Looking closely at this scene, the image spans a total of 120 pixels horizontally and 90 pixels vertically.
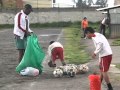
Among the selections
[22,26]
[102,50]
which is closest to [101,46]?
[102,50]

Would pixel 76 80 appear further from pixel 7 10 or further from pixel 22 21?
pixel 7 10

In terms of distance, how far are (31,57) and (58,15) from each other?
41.2m

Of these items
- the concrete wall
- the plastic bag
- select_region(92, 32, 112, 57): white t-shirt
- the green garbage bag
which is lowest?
the concrete wall

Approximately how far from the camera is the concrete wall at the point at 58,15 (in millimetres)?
52594

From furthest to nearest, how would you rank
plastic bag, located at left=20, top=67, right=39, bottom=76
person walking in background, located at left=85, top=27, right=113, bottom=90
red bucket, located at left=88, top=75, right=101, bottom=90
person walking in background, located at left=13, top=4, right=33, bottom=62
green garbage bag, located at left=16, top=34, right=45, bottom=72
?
person walking in background, located at left=13, top=4, right=33, bottom=62, green garbage bag, located at left=16, top=34, right=45, bottom=72, plastic bag, located at left=20, top=67, right=39, bottom=76, person walking in background, located at left=85, top=27, right=113, bottom=90, red bucket, located at left=88, top=75, right=101, bottom=90

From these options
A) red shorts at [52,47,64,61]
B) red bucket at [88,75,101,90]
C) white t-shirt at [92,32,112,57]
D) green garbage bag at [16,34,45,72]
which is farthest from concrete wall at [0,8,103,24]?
red bucket at [88,75,101,90]

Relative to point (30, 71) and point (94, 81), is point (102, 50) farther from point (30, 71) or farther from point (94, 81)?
point (30, 71)

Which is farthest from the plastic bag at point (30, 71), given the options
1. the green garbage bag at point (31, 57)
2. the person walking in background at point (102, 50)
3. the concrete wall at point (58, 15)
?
the concrete wall at point (58, 15)

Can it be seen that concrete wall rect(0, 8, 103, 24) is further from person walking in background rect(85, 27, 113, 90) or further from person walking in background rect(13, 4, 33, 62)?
person walking in background rect(85, 27, 113, 90)

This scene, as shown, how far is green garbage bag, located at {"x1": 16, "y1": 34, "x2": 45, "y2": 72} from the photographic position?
11938 mm

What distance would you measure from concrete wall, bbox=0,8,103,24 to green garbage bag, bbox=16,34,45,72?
40619 mm

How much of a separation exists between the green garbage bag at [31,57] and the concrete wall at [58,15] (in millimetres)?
40619

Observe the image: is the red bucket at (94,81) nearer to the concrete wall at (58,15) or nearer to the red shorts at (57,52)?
the red shorts at (57,52)

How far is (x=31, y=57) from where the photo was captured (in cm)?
1200
